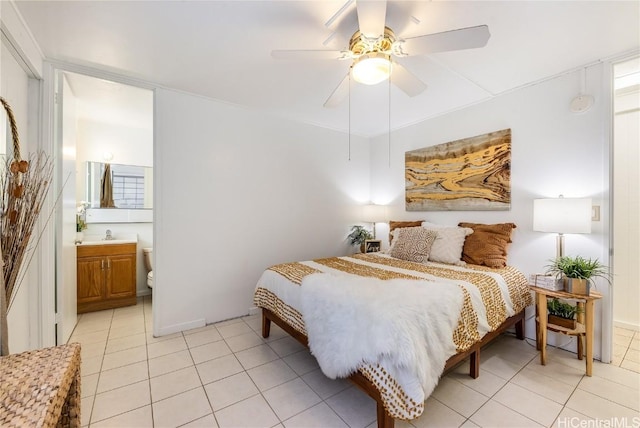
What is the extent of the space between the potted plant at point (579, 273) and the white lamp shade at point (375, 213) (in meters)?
2.06

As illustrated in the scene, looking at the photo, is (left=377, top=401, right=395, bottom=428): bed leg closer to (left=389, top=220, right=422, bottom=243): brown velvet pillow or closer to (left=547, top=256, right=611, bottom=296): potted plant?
(left=547, top=256, right=611, bottom=296): potted plant

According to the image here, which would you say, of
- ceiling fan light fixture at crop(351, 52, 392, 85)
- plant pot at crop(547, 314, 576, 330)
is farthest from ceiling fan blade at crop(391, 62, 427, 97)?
plant pot at crop(547, 314, 576, 330)

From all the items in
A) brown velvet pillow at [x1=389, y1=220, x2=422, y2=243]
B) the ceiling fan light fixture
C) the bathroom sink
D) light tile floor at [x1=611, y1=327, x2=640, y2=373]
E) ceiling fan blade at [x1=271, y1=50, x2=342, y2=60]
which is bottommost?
light tile floor at [x1=611, y1=327, x2=640, y2=373]

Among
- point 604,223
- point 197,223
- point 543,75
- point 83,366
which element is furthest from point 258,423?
point 543,75

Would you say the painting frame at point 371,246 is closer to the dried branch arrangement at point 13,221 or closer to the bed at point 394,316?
the bed at point 394,316

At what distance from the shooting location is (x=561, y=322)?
2.11 meters

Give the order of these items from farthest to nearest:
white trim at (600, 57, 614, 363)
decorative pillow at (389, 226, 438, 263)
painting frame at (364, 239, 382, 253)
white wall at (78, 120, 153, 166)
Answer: painting frame at (364, 239, 382, 253) → white wall at (78, 120, 153, 166) → decorative pillow at (389, 226, 438, 263) → white trim at (600, 57, 614, 363)

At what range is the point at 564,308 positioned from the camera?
2.15m

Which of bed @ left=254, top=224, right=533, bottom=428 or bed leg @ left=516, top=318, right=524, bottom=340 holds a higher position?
bed @ left=254, top=224, right=533, bottom=428

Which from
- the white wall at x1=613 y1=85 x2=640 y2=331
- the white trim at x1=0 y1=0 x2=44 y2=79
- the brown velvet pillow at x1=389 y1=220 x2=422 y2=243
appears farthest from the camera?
the brown velvet pillow at x1=389 y1=220 x2=422 y2=243

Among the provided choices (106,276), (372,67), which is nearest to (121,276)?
(106,276)

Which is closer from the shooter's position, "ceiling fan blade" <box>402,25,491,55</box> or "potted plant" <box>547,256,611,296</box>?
"ceiling fan blade" <box>402,25,491,55</box>

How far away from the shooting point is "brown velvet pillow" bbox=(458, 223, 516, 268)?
2.51 metres

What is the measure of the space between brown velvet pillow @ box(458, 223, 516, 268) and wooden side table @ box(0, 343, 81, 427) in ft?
9.64
